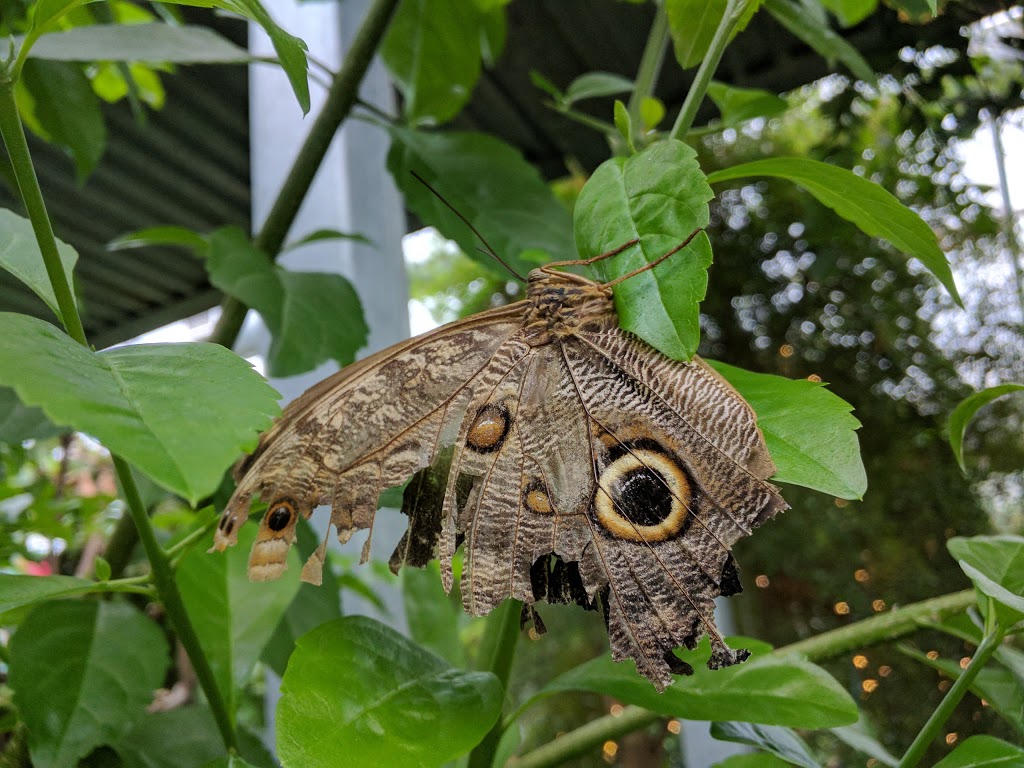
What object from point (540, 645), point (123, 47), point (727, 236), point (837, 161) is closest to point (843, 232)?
point (837, 161)

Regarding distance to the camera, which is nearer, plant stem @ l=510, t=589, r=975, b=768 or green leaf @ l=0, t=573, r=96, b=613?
green leaf @ l=0, t=573, r=96, b=613

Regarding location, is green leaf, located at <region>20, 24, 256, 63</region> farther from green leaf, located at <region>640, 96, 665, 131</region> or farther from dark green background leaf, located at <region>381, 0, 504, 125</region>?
green leaf, located at <region>640, 96, 665, 131</region>

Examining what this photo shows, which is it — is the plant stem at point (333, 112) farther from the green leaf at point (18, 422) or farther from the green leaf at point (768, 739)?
the green leaf at point (768, 739)

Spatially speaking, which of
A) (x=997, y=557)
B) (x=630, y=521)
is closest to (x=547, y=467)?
(x=630, y=521)

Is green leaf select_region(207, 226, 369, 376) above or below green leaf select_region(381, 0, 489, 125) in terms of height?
below

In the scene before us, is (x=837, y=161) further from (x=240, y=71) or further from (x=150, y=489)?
(x=240, y=71)

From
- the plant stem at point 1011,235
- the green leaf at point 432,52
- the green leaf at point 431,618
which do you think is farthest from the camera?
the plant stem at point 1011,235

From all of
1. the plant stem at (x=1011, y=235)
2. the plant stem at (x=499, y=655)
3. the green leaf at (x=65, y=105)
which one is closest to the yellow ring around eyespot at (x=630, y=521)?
the plant stem at (x=499, y=655)

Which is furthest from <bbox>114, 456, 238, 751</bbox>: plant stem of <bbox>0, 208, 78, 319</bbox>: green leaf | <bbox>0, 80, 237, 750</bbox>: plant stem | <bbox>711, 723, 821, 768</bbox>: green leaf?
<bbox>711, 723, 821, 768</bbox>: green leaf
